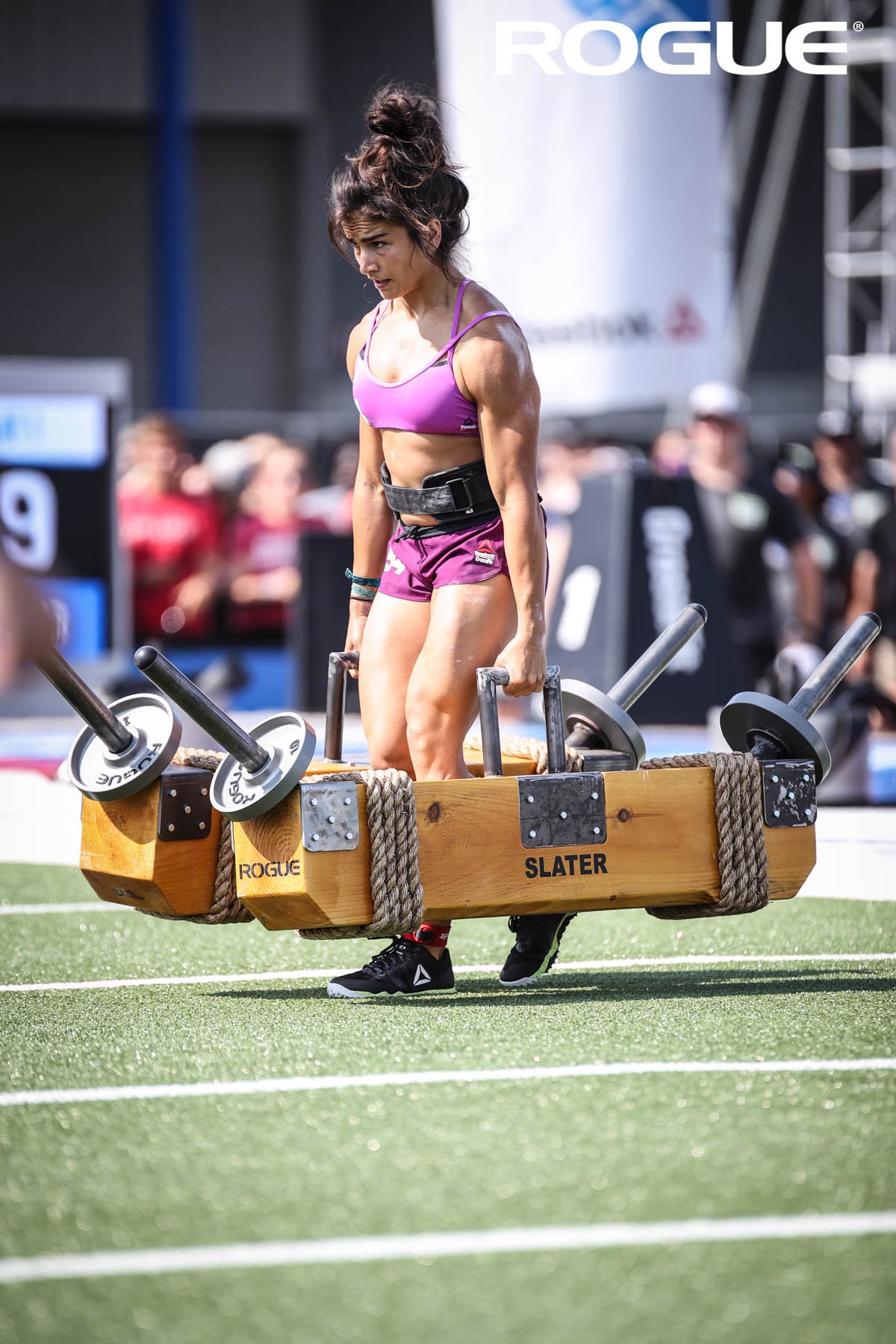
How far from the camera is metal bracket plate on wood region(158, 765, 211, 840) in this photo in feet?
15.0

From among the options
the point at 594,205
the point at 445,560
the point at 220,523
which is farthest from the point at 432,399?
the point at 220,523

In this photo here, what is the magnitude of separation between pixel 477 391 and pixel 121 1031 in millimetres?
1626

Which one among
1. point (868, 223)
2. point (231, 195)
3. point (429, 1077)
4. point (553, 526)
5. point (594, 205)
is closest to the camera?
point (429, 1077)

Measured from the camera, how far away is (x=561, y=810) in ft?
14.9

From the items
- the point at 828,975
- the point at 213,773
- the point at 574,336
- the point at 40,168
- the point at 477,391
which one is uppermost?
the point at 40,168

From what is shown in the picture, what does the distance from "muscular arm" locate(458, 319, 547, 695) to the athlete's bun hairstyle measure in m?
0.28

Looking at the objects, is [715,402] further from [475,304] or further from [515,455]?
[515,455]

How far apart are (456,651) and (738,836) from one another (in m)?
0.80

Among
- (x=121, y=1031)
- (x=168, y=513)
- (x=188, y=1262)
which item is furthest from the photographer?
(x=168, y=513)

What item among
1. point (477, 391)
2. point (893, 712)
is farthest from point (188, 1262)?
point (893, 712)

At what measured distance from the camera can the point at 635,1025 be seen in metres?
4.20

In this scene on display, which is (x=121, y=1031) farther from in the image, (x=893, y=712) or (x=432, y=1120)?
(x=893, y=712)

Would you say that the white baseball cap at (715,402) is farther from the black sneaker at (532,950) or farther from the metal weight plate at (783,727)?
the black sneaker at (532,950)

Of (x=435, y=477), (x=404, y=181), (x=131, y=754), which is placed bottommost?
(x=131, y=754)
